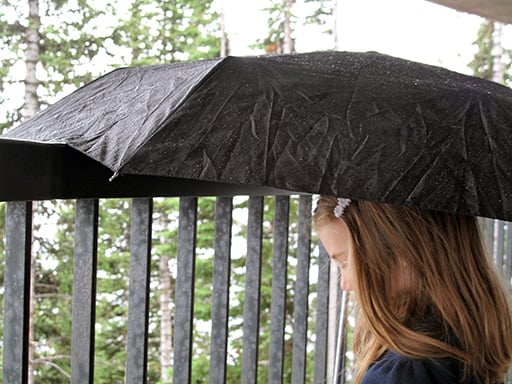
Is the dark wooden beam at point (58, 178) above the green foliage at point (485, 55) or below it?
below

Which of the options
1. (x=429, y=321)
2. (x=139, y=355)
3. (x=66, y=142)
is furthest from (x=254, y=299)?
(x=66, y=142)

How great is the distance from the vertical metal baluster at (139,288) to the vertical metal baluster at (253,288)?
0.43 metres

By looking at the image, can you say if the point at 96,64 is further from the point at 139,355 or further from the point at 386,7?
the point at 139,355

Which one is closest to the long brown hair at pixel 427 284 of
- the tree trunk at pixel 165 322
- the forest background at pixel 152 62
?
the forest background at pixel 152 62

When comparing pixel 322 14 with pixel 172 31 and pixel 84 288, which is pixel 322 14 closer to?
pixel 172 31

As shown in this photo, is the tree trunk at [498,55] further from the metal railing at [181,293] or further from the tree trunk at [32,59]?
the metal railing at [181,293]

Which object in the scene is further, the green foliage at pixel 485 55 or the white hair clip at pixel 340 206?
the green foliage at pixel 485 55

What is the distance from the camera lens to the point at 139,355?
1654mm

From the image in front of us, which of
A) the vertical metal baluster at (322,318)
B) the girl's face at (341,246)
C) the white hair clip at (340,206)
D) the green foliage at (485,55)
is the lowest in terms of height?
the vertical metal baluster at (322,318)

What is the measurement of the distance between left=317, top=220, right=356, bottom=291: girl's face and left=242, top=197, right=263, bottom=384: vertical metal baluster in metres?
0.55

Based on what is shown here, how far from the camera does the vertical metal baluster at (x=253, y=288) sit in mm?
2025

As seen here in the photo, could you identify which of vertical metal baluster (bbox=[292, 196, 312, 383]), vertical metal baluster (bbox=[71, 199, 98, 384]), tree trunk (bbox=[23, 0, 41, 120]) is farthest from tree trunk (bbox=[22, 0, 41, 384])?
vertical metal baluster (bbox=[71, 199, 98, 384])

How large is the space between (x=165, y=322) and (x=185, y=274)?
12.0 meters

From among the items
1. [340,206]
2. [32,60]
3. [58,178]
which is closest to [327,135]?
[340,206]
